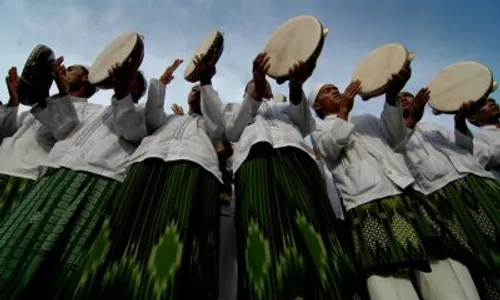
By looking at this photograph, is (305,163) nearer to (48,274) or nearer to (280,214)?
(280,214)

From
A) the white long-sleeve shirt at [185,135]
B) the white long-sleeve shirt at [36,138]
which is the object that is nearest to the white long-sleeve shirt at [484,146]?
the white long-sleeve shirt at [185,135]

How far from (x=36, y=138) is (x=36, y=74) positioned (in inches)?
19.9

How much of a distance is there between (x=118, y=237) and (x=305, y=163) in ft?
3.52

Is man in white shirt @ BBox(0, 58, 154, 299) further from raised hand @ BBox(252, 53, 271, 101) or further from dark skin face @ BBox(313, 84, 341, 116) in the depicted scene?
dark skin face @ BBox(313, 84, 341, 116)

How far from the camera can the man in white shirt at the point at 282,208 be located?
1.56m

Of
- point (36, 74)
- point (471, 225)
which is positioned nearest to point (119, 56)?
point (36, 74)

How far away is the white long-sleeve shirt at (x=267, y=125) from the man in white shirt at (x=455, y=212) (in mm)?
772

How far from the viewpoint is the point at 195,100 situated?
279cm

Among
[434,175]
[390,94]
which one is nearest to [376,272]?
[434,175]

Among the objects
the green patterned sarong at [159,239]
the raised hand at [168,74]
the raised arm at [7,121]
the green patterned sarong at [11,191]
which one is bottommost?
the green patterned sarong at [159,239]

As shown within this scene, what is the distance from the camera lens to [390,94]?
2.47m

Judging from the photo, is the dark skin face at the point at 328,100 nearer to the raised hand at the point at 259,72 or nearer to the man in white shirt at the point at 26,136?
the raised hand at the point at 259,72

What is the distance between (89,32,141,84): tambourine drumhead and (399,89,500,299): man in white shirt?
6.49 feet

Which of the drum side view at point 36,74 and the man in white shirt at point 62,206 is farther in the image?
the drum side view at point 36,74
